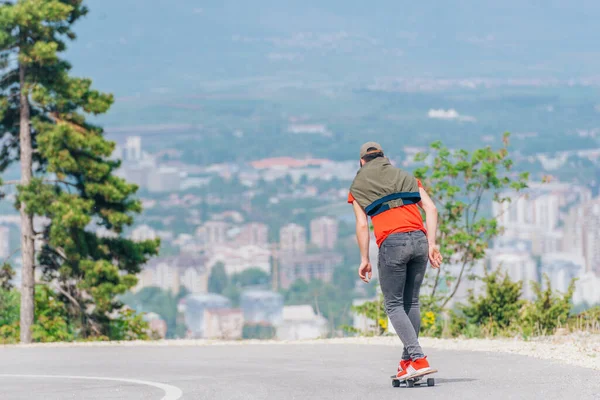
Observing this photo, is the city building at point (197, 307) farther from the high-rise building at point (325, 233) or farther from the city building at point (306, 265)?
the high-rise building at point (325, 233)

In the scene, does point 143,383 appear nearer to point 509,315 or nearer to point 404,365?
point 404,365

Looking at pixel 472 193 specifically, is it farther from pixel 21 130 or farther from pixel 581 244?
pixel 581 244

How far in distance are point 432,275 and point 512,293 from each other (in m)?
5.37

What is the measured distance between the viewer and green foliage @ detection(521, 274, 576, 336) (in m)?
14.4

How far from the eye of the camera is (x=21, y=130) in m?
24.1

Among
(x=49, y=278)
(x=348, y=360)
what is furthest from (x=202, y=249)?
(x=348, y=360)

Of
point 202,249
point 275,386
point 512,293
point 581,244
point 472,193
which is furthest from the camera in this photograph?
point 202,249

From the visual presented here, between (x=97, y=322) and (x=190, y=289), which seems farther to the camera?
(x=190, y=289)

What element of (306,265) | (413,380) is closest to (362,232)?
(413,380)

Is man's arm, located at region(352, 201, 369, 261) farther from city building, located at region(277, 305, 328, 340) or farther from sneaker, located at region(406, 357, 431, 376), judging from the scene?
city building, located at region(277, 305, 328, 340)

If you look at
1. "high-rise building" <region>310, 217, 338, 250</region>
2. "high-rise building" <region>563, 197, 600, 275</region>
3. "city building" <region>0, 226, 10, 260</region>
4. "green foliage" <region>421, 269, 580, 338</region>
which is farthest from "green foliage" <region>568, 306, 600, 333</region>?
"high-rise building" <region>310, 217, 338, 250</region>

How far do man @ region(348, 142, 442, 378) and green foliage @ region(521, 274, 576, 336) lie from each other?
217 inches

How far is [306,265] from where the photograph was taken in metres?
179

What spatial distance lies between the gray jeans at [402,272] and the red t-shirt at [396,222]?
0.14 ft
